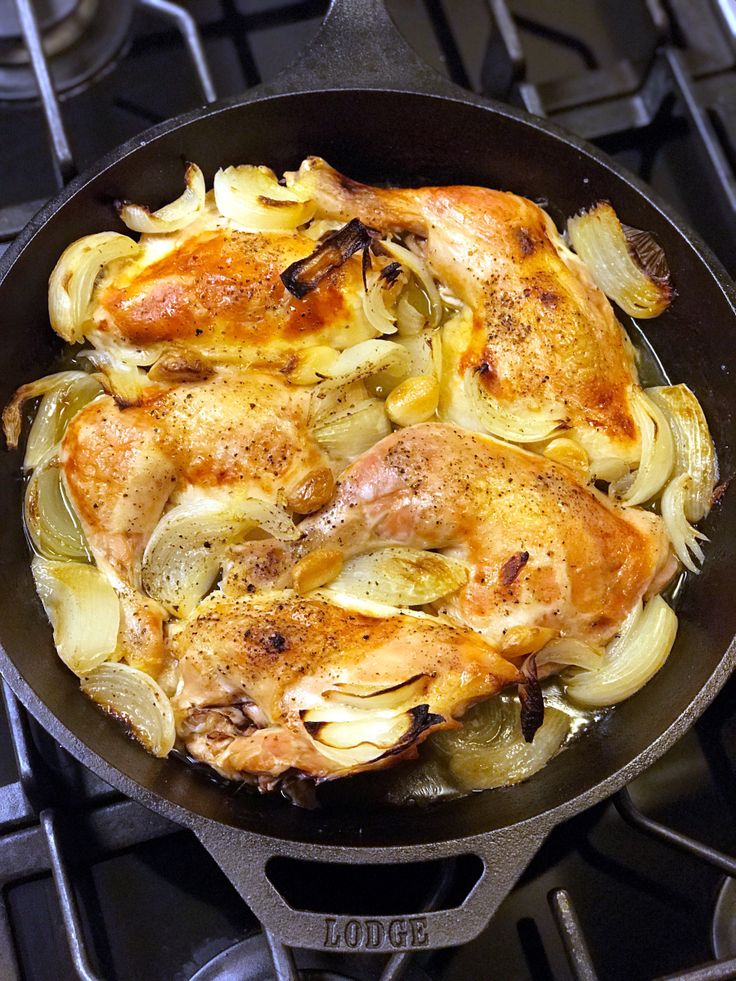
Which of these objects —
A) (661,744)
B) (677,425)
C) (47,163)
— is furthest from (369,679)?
(47,163)

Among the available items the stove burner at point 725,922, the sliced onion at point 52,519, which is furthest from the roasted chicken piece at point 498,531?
Result: the stove burner at point 725,922

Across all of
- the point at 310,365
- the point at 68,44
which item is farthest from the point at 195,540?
the point at 68,44

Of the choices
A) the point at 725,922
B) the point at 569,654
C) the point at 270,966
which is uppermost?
the point at 569,654

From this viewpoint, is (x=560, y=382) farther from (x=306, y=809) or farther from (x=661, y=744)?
(x=306, y=809)

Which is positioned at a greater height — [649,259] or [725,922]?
[649,259]

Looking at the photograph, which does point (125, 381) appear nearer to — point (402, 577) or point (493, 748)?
point (402, 577)

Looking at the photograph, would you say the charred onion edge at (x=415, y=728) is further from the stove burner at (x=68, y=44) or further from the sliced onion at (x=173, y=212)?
the stove burner at (x=68, y=44)
